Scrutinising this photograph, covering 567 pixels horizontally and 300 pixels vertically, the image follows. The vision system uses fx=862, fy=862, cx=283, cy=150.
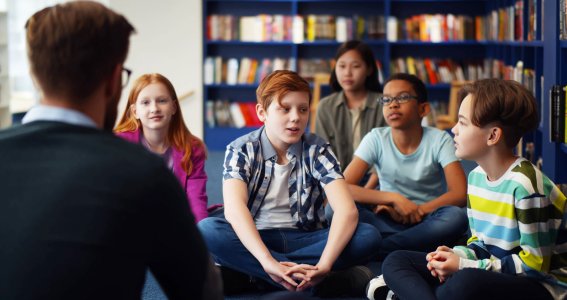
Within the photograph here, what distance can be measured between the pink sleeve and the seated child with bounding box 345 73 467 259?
550 mm

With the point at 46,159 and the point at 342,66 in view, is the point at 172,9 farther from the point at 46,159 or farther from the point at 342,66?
the point at 46,159

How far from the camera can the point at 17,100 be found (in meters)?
6.78

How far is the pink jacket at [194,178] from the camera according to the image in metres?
3.18

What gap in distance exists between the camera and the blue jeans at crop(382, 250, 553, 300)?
6.95 ft

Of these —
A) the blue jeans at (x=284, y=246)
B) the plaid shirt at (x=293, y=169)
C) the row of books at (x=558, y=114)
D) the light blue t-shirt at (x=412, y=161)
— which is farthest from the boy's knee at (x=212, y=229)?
the row of books at (x=558, y=114)

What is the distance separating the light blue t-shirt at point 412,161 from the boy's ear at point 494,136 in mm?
948

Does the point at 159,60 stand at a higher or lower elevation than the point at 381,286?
higher

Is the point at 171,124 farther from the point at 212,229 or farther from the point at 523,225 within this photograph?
the point at 523,225

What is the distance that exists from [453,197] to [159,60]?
14.7ft

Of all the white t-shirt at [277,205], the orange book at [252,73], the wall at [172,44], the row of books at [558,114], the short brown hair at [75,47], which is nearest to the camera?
the short brown hair at [75,47]

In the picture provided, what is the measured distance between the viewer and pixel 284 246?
2803 millimetres

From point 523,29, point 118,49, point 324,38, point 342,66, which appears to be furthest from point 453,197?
point 324,38

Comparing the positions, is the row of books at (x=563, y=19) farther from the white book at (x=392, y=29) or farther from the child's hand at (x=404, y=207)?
the white book at (x=392, y=29)

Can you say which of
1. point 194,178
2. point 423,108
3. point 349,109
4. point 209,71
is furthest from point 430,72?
point 194,178
